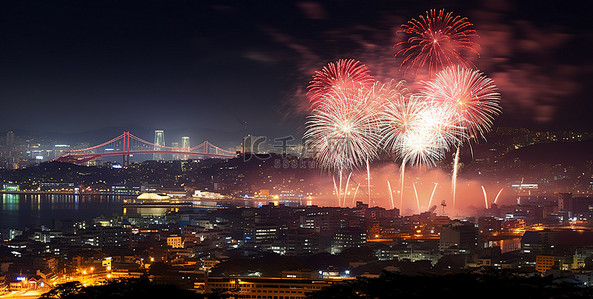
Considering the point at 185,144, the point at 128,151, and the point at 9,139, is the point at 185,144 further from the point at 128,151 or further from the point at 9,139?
the point at 9,139

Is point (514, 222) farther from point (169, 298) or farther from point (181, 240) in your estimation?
point (169, 298)

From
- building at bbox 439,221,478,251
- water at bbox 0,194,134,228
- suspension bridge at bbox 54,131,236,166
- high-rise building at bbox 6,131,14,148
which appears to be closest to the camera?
building at bbox 439,221,478,251

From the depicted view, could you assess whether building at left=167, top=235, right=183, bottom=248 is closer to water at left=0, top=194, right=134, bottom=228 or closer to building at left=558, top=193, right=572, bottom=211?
water at left=0, top=194, right=134, bottom=228

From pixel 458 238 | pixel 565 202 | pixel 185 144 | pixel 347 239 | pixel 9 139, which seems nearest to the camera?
pixel 458 238

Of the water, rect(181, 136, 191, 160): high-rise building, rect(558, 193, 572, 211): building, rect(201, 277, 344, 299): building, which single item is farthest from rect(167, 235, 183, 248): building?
rect(181, 136, 191, 160): high-rise building

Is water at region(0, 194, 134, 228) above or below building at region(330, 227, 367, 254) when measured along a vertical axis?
above

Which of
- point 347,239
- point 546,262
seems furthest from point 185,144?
point 546,262
